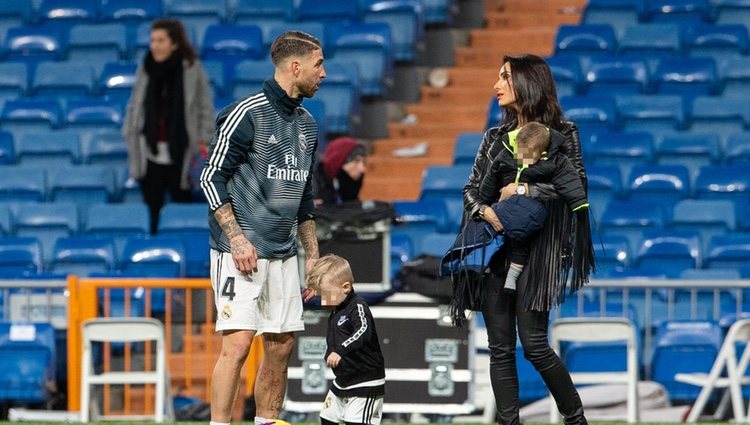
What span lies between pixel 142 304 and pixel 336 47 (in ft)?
13.5

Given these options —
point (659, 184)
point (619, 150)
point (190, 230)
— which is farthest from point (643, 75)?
point (190, 230)

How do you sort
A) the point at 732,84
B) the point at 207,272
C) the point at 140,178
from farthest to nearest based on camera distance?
the point at 732,84
the point at 140,178
the point at 207,272

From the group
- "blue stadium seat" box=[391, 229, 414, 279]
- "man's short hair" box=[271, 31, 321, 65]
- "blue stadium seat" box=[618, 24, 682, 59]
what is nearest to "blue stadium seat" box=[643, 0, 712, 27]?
"blue stadium seat" box=[618, 24, 682, 59]

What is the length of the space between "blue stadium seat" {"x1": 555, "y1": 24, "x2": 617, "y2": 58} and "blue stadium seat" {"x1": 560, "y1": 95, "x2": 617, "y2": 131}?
109 centimetres

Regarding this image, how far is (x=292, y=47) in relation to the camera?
6.74 meters

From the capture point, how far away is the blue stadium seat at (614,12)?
47.2ft

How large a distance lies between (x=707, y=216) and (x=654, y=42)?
8.87 ft

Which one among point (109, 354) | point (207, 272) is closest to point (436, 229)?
point (207, 272)

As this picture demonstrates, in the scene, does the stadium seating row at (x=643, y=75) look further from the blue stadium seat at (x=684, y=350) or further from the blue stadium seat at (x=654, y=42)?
the blue stadium seat at (x=684, y=350)

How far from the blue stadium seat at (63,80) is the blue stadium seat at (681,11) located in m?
5.16

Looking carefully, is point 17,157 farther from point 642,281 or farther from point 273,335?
point 273,335

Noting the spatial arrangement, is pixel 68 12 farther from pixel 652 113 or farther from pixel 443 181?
pixel 652 113

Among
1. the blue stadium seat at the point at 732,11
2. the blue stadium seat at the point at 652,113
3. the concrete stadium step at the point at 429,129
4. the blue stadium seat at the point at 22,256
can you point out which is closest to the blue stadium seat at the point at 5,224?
the blue stadium seat at the point at 22,256

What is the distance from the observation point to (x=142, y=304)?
419 inches
